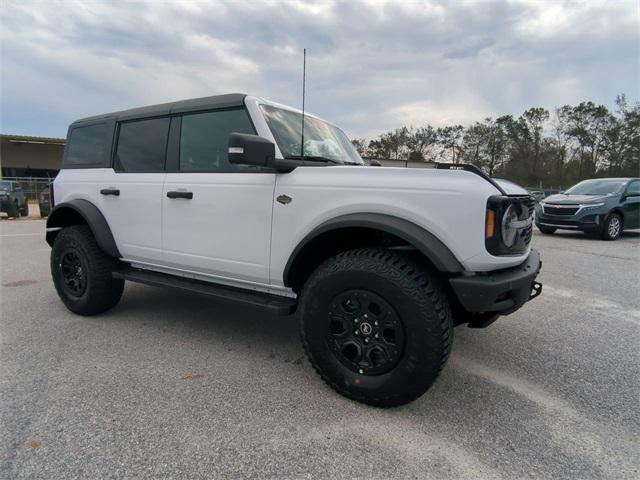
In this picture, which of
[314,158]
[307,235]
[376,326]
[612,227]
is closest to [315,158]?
[314,158]

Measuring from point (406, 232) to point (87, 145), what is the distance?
11.7ft

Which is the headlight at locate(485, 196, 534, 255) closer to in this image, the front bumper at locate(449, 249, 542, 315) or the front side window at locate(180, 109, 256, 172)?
the front bumper at locate(449, 249, 542, 315)

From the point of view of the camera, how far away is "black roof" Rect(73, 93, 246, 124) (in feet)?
10.1

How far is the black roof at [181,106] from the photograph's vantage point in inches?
121

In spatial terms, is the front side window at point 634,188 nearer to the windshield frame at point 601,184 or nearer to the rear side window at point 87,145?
the windshield frame at point 601,184

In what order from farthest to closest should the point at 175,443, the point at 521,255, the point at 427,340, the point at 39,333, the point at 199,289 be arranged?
the point at 39,333
the point at 199,289
the point at 521,255
the point at 427,340
the point at 175,443

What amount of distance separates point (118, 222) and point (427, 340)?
2967mm

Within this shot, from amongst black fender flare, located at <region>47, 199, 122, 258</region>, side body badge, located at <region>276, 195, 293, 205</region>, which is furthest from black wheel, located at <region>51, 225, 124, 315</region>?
side body badge, located at <region>276, 195, 293, 205</region>

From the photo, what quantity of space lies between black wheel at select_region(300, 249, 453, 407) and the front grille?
9.53 metres

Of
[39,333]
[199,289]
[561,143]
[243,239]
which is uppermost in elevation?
[561,143]

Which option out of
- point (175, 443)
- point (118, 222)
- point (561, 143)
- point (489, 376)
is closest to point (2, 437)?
point (175, 443)

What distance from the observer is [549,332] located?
3.67 metres

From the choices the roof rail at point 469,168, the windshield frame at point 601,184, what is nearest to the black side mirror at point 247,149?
the roof rail at point 469,168

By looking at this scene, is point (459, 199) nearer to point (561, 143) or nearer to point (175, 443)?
point (175, 443)
